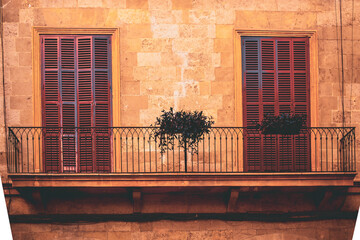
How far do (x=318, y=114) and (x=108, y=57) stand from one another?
3855 millimetres

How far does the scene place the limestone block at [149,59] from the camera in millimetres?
13398

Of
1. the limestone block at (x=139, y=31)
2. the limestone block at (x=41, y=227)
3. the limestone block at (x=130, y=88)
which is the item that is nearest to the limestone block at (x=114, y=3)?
the limestone block at (x=139, y=31)

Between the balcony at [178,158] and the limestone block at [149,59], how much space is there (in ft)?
3.77

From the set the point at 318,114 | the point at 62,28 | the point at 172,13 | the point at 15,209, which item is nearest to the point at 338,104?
the point at 318,114

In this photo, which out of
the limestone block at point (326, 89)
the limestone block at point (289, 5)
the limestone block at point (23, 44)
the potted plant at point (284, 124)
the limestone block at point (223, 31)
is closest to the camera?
the potted plant at point (284, 124)

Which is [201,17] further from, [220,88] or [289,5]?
[289,5]

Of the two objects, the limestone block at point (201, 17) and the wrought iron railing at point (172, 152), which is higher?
the limestone block at point (201, 17)

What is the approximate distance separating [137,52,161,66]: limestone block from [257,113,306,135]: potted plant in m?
2.16

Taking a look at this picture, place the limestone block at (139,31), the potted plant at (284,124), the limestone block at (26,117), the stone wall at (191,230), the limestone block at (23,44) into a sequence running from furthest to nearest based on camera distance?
the limestone block at (139,31) < the limestone block at (23,44) < the limestone block at (26,117) < the stone wall at (191,230) < the potted plant at (284,124)

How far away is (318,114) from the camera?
1358cm

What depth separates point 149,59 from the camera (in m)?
13.4

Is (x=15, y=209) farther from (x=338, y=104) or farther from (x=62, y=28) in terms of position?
(x=338, y=104)

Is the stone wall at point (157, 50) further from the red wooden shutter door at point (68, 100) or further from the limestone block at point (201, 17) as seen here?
the red wooden shutter door at point (68, 100)

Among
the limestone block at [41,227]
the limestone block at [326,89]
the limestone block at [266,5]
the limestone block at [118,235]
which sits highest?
the limestone block at [266,5]
